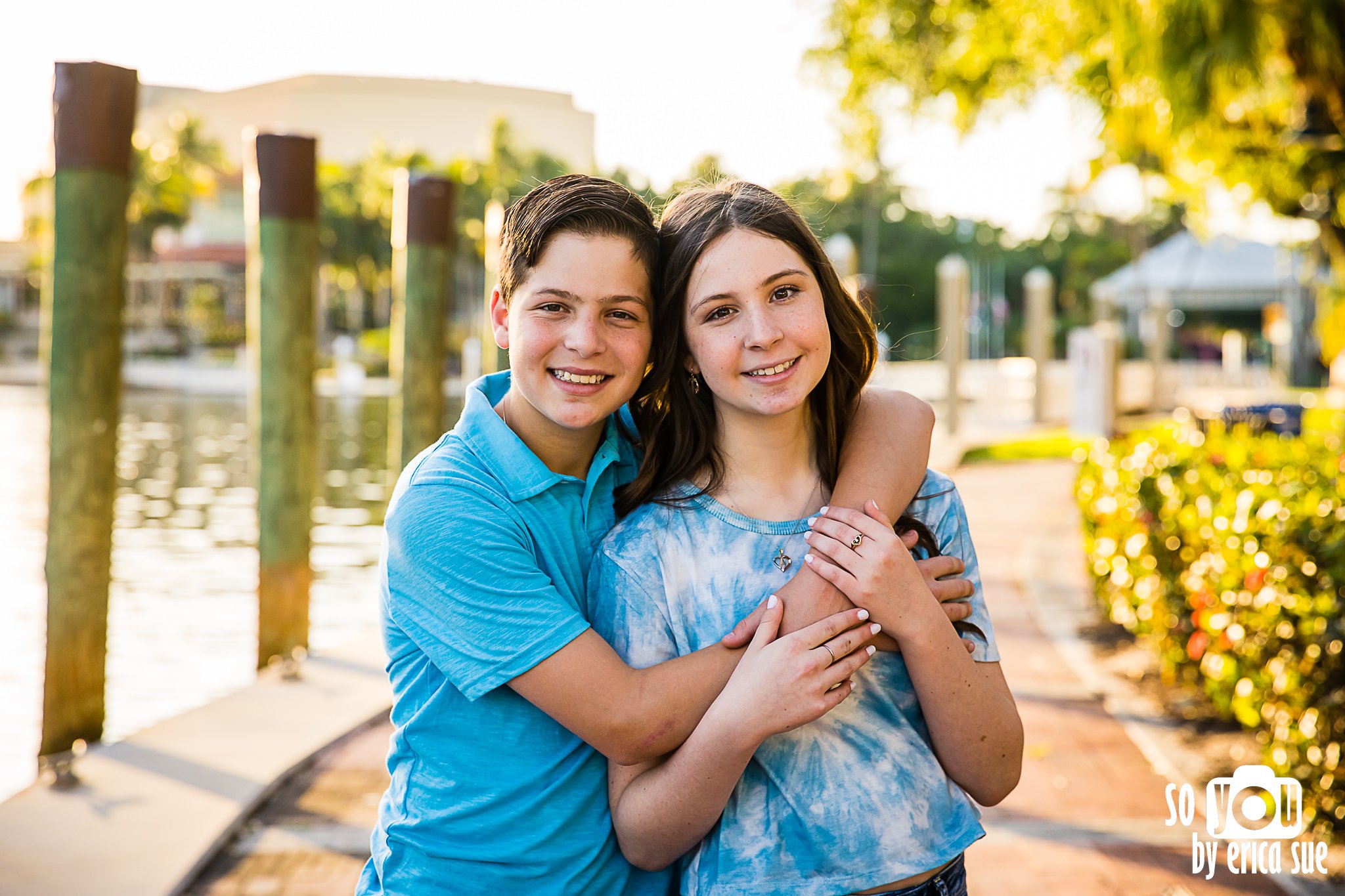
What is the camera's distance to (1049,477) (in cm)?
1316

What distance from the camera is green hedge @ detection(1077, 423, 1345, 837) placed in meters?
3.57

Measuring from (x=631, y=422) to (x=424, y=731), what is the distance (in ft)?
2.28

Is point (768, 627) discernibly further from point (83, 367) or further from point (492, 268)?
point (492, 268)

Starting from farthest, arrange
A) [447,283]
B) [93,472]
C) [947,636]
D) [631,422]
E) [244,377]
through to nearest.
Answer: [244,377] → [447,283] → [93,472] → [631,422] → [947,636]

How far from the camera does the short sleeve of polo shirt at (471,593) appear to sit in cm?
174

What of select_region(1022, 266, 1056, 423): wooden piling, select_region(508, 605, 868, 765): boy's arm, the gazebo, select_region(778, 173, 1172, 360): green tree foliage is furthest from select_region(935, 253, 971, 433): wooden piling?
select_region(778, 173, 1172, 360): green tree foliage

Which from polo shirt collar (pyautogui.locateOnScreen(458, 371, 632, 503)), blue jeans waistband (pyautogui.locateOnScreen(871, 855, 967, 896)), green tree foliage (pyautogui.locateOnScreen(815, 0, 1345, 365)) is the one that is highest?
green tree foliage (pyautogui.locateOnScreen(815, 0, 1345, 365))

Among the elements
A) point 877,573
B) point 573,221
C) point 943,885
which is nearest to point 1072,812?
point 943,885

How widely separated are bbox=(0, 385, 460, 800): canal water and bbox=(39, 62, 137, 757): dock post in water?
66 centimetres

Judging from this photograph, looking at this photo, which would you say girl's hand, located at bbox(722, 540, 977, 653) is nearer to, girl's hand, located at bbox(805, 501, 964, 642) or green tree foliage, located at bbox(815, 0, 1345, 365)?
girl's hand, located at bbox(805, 501, 964, 642)

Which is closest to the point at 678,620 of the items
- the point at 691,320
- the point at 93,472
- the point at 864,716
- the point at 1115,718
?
the point at 864,716

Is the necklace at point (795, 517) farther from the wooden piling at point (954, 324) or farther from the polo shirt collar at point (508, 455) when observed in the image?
the wooden piling at point (954, 324)

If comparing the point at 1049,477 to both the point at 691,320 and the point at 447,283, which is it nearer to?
the point at 447,283

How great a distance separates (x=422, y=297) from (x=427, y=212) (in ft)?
1.47
